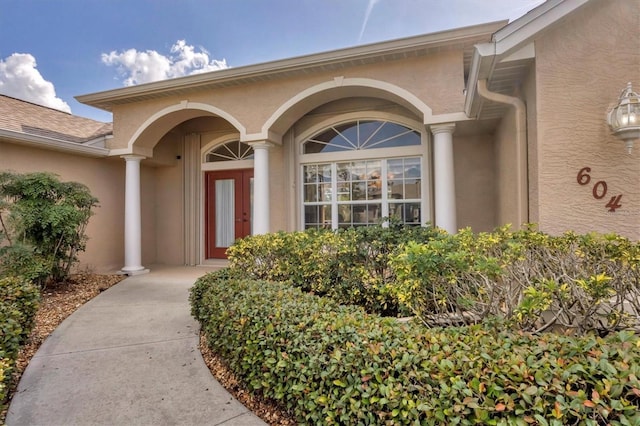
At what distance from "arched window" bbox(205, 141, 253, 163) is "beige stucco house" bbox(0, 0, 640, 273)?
4cm

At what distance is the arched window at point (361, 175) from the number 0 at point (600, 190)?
3.95 metres

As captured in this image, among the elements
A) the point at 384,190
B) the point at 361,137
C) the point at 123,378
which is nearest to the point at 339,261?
the point at 123,378

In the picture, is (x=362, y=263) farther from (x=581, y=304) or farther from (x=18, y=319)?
(x=18, y=319)

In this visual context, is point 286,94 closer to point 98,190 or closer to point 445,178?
point 445,178

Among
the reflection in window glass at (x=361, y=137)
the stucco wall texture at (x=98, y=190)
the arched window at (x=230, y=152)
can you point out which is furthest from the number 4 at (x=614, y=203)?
the stucco wall texture at (x=98, y=190)

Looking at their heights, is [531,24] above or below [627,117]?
above

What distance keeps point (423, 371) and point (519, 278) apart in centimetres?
181

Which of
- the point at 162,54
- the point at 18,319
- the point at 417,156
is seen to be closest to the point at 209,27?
the point at 162,54

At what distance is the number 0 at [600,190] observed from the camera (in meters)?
3.90

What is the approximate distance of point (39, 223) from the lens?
21.2 feet

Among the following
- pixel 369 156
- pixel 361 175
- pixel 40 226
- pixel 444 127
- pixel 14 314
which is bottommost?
pixel 14 314

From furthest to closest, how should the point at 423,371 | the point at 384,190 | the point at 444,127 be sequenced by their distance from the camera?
the point at 384,190 < the point at 444,127 < the point at 423,371

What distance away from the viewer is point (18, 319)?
Result: 11.9ft

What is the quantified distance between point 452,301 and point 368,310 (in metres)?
1.44
